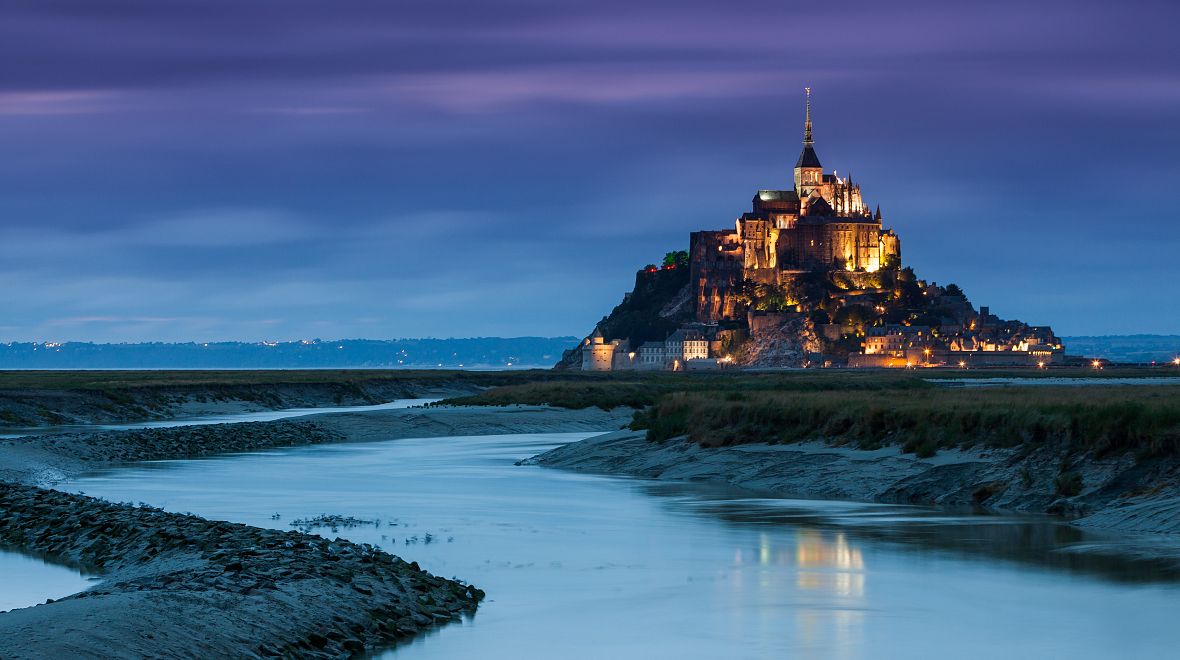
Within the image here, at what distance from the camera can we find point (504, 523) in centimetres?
2498

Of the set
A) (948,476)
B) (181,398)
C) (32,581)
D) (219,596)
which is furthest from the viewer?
(181,398)

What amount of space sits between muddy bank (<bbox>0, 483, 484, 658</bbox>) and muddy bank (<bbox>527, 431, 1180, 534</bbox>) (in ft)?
38.2

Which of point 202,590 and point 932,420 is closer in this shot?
point 202,590

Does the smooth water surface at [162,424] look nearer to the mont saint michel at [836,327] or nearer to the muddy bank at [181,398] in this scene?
the muddy bank at [181,398]

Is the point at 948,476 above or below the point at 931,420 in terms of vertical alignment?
below

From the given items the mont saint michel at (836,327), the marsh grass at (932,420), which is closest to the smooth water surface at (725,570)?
the marsh grass at (932,420)

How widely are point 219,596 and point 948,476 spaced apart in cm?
1723

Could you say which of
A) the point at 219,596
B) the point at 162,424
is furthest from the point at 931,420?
the point at 162,424

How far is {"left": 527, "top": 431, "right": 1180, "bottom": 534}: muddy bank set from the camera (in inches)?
925

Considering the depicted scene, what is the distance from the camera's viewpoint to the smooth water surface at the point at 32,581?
55.4 ft

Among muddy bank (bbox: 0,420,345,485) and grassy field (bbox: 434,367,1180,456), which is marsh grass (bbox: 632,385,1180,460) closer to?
grassy field (bbox: 434,367,1180,456)

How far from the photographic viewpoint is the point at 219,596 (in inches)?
567

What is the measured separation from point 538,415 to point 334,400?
2922 cm

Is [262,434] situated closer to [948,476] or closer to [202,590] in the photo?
[948,476]
